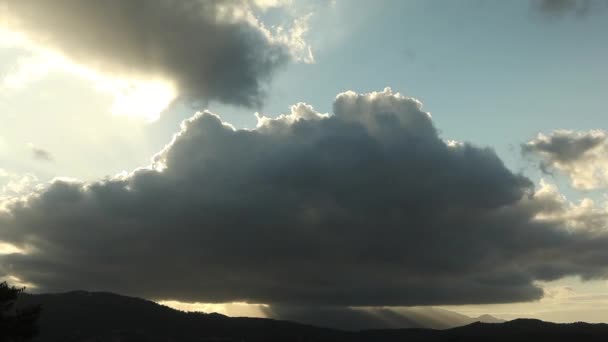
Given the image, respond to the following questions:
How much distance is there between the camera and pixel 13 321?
370ft

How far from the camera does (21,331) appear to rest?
113 m

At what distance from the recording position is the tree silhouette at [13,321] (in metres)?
111

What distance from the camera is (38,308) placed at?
119m

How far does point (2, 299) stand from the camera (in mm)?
112500

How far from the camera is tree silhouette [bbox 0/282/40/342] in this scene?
110875 millimetres

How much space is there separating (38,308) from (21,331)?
6.93 metres

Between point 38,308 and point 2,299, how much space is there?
27.6ft

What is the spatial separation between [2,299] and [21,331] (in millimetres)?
7153
